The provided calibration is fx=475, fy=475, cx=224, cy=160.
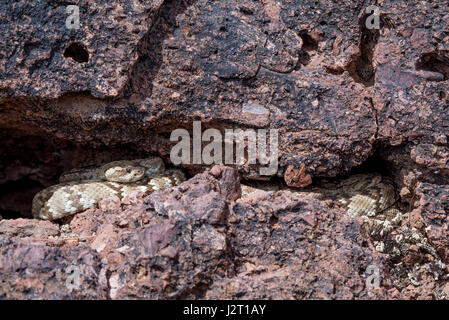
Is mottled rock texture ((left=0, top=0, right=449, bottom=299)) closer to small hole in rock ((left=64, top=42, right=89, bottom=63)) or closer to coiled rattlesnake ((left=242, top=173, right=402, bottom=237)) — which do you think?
small hole in rock ((left=64, top=42, right=89, bottom=63))

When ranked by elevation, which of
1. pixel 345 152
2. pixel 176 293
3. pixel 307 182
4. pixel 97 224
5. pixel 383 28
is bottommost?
pixel 176 293

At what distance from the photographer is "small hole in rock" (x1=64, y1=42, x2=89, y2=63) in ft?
13.0

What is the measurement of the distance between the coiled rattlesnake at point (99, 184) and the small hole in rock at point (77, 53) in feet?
4.07

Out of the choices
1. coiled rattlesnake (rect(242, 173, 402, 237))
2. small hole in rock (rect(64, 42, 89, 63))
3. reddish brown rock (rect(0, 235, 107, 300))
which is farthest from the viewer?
coiled rattlesnake (rect(242, 173, 402, 237))

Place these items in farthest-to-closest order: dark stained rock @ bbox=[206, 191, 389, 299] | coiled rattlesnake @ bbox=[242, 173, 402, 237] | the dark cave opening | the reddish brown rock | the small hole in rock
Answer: the dark cave opening
coiled rattlesnake @ bbox=[242, 173, 402, 237]
the small hole in rock
dark stained rock @ bbox=[206, 191, 389, 299]
the reddish brown rock

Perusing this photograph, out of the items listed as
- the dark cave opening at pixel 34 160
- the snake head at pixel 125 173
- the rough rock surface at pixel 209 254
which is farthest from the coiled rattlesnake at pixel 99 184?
the rough rock surface at pixel 209 254

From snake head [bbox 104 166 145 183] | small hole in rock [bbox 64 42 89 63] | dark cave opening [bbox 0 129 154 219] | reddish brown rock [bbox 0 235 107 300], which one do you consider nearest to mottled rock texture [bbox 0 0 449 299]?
small hole in rock [bbox 64 42 89 63]

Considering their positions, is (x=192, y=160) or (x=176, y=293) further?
(x=192, y=160)

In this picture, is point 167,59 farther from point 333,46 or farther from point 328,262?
point 328,262

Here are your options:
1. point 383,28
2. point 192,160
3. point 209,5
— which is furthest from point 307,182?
point 209,5

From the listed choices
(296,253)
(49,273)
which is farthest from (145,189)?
(296,253)

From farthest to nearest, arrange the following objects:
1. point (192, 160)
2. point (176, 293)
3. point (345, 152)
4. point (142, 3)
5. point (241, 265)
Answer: point (192, 160) → point (345, 152) → point (142, 3) → point (241, 265) → point (176, 293)

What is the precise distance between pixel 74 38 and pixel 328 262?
8.60 ft

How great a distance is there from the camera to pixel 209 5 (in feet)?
13.2
